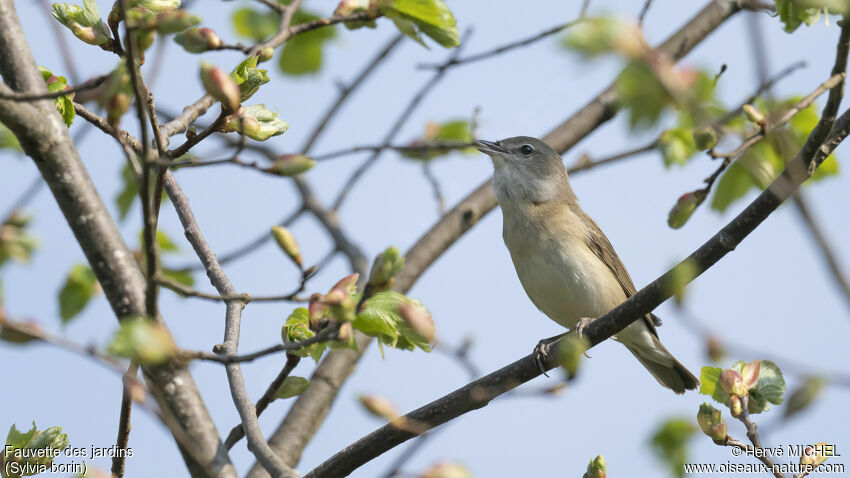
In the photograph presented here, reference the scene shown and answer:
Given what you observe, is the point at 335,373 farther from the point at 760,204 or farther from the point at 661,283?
the point at 760,204

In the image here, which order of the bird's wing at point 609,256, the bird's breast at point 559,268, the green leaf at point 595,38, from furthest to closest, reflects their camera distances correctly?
the bird's wing at point 609,256
the bird's breast at point 559,268
the green leaf at point 595,38

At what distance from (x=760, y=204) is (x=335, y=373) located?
11.2 feet

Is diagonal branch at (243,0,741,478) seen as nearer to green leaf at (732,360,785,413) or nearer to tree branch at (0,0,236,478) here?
tree branch at (0,0,236,478)

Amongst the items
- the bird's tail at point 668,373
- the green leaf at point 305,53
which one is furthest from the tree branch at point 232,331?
the bird's tail at point 668,373

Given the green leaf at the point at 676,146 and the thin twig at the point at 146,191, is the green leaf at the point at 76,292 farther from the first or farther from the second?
the green leaf at the point at 676,146

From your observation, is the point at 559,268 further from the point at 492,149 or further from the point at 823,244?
the point at 823,244

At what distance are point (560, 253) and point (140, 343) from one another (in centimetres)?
431

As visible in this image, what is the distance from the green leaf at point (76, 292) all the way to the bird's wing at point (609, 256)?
359 centimetres

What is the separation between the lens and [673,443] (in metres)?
3.18

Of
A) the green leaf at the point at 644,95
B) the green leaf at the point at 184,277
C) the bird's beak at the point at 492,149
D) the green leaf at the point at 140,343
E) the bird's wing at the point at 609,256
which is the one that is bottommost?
the green leaf at the point at 644,95

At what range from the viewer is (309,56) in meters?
5.22

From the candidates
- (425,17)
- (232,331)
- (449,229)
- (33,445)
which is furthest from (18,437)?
(449,229)

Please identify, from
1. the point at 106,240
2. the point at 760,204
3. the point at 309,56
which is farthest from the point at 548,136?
the point at 106,240

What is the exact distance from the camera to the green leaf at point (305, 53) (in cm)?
500
